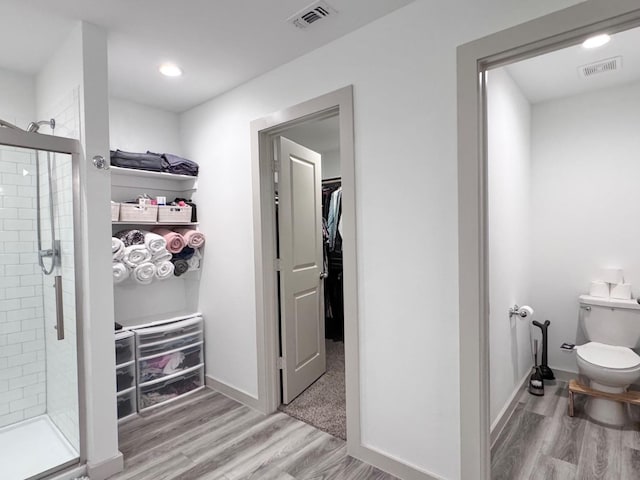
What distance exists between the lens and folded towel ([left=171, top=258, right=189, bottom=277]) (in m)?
2.83

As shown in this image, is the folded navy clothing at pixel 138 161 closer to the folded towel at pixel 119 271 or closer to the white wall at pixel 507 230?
the folded towel at pixel 119 271

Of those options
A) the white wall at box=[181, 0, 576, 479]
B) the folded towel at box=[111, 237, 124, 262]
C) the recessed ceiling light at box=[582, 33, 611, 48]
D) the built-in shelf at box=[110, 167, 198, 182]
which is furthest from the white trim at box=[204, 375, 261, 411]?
the recessed ceiling light at box=[582, 33, 611, 48]

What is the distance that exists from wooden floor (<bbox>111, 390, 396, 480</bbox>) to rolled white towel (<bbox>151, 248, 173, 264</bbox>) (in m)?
1.13

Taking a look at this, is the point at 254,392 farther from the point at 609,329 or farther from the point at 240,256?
the point at 609,329

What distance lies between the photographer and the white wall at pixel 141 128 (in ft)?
9.08

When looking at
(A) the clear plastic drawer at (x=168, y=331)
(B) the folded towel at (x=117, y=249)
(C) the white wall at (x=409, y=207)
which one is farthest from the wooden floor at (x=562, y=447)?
(B) the folded towel at (x=117, y=249)

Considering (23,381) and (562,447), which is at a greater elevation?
(23,381)

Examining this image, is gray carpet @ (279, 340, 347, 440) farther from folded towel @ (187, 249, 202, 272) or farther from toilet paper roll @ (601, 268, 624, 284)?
toilet paper roll @ (601, 268, 624, 284)

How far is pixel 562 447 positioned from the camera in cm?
206

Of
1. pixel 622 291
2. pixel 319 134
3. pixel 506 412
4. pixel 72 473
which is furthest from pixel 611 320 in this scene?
pixel 72 473

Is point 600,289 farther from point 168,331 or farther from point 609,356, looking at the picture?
point 168,331

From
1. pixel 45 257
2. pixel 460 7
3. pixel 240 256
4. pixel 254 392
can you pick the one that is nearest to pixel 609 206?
pixel 460 7

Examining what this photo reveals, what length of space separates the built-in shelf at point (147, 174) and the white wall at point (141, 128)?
261 mm

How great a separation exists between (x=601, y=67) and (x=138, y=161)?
334cm
